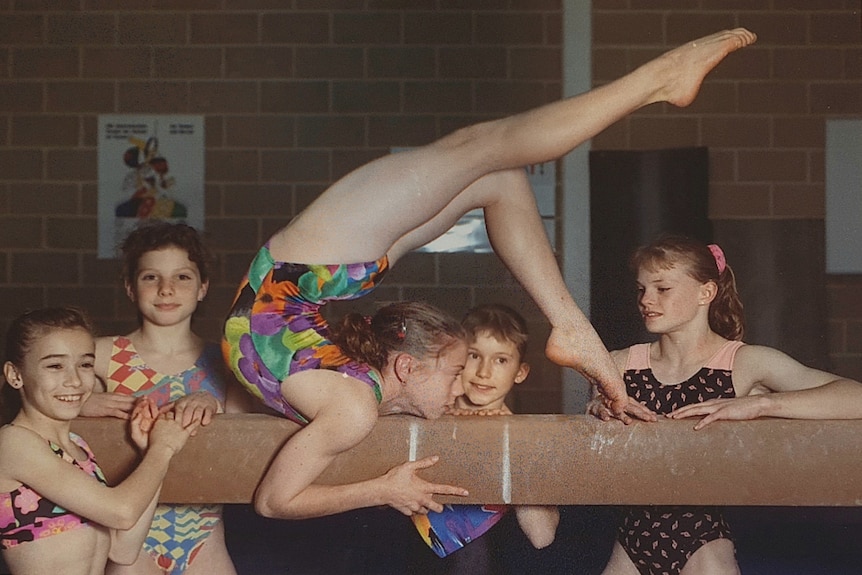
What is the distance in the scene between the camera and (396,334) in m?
1.93

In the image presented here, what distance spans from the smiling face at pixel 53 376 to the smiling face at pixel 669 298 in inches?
42.6

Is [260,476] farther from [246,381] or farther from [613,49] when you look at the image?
[613,49]

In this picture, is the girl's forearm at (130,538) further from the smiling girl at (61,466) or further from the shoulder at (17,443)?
the shoulder at (17,443)

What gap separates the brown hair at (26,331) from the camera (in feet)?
6.01

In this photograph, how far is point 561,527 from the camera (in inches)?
112

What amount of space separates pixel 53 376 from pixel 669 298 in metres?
1.17

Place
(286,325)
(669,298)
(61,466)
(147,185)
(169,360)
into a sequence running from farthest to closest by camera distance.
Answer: (147,185), (169,360), (669,298), (286,325), (61,466)

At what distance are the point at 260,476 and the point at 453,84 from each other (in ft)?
7.14

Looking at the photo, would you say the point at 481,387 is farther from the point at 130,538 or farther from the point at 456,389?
the point at 130,538

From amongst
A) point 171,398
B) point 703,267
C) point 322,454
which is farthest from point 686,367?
point 171,398

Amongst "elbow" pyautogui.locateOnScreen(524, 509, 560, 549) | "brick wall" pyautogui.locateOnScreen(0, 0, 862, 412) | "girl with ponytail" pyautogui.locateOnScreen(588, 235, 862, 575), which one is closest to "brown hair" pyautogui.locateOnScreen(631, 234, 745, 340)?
"girl with ponytail" pyautogui.locateOnScreen(588, 235, 862, 575)

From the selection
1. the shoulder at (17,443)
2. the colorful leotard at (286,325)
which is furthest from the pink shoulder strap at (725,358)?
the shoulder at (17,443)

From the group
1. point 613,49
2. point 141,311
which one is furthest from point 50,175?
point 613,49

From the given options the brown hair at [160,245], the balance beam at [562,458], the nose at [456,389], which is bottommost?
the balance beam at [562,458]
